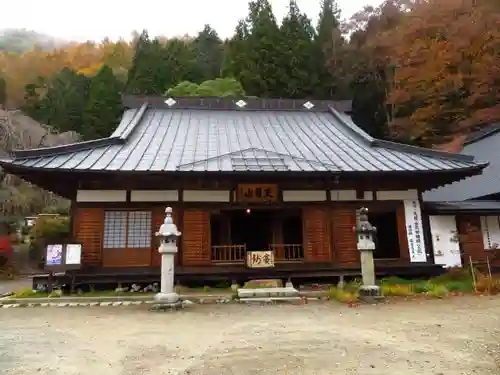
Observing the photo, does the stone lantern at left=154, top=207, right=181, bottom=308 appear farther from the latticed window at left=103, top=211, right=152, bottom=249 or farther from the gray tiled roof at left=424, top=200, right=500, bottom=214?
the gray tiled roof at left=424, top=200, right=500, bottom=214

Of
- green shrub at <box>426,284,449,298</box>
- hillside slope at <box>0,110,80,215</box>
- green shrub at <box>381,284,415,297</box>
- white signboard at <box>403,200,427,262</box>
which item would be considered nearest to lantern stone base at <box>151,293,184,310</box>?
green shrub at <box>381,284,415,297</box>

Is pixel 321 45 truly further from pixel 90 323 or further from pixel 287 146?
pixel 90 323

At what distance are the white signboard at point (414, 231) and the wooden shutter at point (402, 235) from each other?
9 cm

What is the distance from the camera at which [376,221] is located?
52.0 ft

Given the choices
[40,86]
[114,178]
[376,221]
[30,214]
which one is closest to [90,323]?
[114,178]

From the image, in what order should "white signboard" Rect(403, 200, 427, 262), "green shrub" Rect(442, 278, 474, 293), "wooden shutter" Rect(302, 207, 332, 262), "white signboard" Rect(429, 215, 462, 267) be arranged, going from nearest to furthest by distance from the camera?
"green shrub" Rect(442, 278, 474, 293) < "wooden shutter" Rect(302, 207, 332, 262) < "white signboard" Rect(403, 200, 427, 262) < "white signboard" Rect(429, 215, 462, 267)

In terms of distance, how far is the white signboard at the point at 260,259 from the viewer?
449 inches

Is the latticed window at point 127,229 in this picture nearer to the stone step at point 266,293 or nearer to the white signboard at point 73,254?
the white signboard at point 73,254

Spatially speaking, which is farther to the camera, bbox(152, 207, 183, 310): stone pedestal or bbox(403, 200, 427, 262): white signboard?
bbox(403, 200, 427, 262): white signboard

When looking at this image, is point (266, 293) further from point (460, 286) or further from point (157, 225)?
point (460, 286)

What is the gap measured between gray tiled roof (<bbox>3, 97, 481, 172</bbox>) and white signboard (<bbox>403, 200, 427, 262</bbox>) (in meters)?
1.40

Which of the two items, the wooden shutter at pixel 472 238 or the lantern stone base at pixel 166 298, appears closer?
the lantern stone base at pixel 166 298

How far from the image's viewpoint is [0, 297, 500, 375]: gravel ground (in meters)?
4.71

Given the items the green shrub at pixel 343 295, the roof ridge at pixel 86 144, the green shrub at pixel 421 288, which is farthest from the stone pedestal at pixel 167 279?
the green shrub at pixel 421 288
